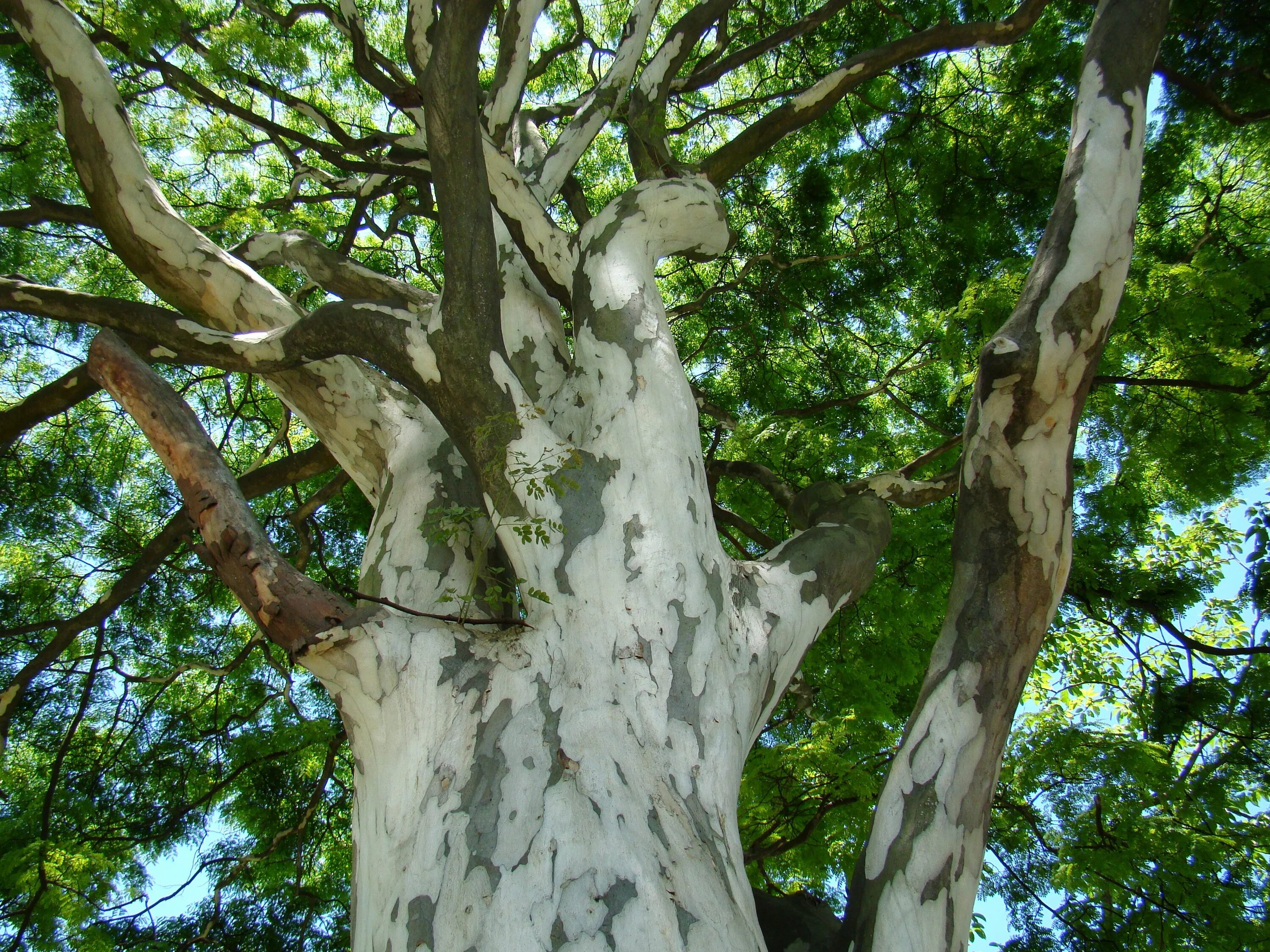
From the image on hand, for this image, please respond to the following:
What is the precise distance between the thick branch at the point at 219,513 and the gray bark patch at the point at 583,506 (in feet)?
2.02

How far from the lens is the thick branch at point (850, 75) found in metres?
4.81

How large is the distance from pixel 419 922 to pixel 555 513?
3.78 ft

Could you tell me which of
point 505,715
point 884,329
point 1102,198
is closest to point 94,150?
point 505,715

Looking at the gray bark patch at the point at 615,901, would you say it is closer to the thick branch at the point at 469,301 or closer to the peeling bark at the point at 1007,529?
the peeling bark at the point at 1007,529

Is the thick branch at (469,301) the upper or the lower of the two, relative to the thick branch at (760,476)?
lower

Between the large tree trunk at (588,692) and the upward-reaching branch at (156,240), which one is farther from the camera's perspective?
the upward-reaching branch at (156,240)

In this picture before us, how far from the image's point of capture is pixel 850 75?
497 cm

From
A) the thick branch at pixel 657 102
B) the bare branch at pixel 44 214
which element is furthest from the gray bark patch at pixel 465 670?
the bare branch at pixel 44 214

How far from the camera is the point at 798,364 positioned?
7.94 meters

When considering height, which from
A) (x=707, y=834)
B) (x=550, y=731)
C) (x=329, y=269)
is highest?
(x=329, y=269)

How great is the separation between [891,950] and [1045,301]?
6.33 feet

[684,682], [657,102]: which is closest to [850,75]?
[657,102]

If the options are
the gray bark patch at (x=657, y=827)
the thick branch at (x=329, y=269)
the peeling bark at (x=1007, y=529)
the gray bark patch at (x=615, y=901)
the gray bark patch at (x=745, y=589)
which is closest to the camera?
the gray bark patch at (x=615, y=901)

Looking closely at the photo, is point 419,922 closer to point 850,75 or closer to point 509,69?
point 509,69
